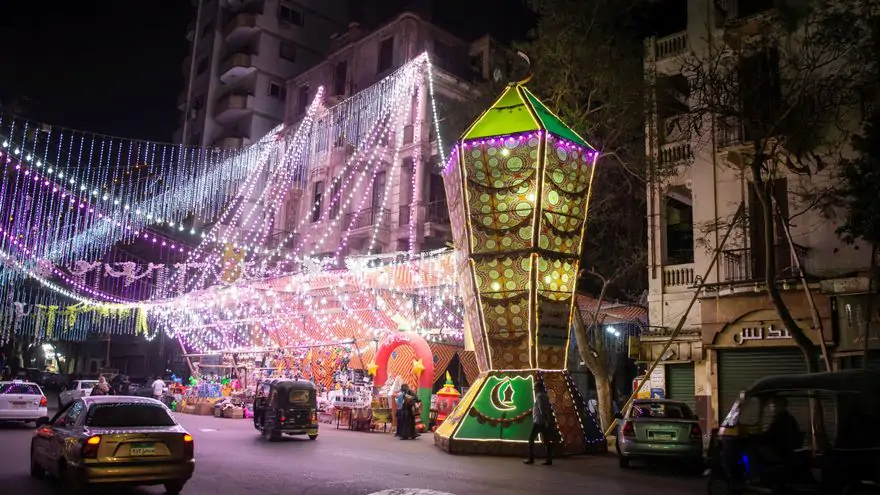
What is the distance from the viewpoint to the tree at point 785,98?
1438 centimetres

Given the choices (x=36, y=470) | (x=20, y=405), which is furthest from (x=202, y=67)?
(x=36, y=470)

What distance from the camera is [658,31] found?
880 inches

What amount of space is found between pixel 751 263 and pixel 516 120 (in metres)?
7.14

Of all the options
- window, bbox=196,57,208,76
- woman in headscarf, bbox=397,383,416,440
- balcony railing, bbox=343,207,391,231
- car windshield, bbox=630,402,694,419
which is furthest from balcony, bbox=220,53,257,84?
car windshield, bbox=630,402,694,419

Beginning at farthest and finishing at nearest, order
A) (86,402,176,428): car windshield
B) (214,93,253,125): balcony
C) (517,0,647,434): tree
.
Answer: (214,93,253,125): balcony, (517,0,647,434): tree, (86,402,176,428): car windshield

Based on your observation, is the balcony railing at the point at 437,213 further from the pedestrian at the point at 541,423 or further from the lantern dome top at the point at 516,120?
the pedestrian at the point at 541,423

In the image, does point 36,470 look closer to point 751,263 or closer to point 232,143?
point 751,263

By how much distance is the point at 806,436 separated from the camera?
296 inches

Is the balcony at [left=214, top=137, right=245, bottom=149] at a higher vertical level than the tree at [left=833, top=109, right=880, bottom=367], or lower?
higher

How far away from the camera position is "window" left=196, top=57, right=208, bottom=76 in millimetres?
45188

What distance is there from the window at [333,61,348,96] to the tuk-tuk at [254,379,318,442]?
1770 cm

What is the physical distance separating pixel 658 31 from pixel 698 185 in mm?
5889

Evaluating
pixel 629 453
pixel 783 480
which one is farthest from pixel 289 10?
pixel 783 480

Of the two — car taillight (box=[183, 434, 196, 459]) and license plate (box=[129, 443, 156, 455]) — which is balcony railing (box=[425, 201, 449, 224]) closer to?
car taillight (box=[183, 434, 196, 459])
